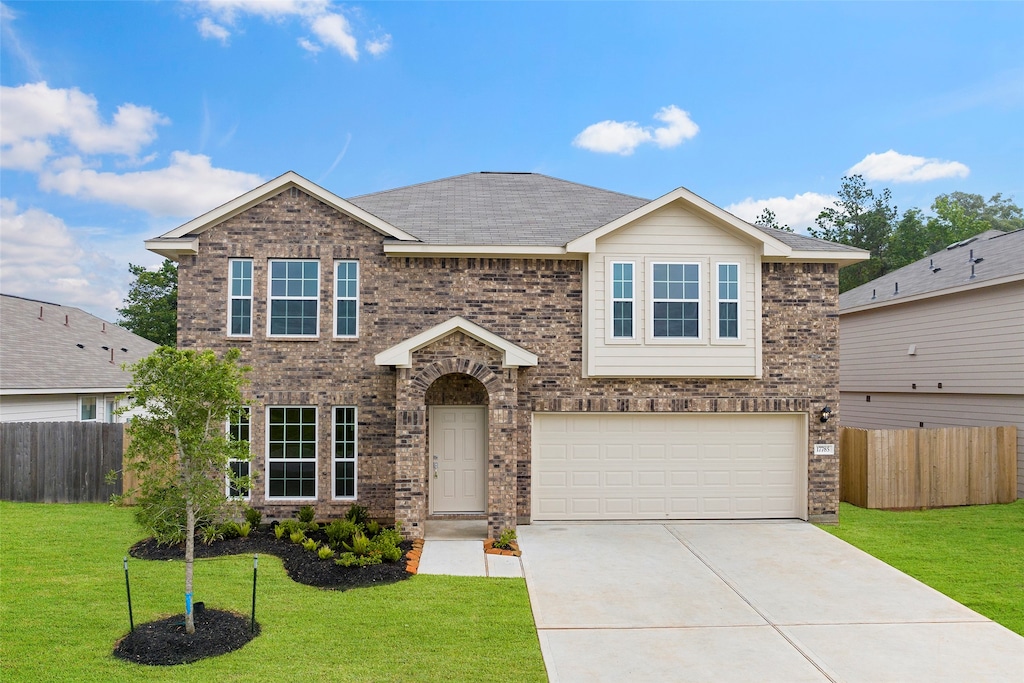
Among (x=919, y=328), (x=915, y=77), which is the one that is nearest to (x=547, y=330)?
(x=919, y=328)

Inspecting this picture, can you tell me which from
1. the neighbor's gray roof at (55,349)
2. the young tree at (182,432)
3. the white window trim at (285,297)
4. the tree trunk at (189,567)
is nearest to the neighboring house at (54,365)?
the neighbor's gray roof at (55,349)

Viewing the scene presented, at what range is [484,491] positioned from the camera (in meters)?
12.4

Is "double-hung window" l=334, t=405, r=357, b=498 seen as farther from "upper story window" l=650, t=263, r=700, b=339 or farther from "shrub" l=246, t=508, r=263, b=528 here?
A: "upper story window" l=650, t=263, r=700, b=339

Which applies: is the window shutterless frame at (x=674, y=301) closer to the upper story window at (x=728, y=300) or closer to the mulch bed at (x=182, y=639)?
the upper story window at (x=728, y=300)

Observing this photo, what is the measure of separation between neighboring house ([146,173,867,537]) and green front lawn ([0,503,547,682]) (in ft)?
10.3

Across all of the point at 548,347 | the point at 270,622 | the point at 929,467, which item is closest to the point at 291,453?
the point at 270,622

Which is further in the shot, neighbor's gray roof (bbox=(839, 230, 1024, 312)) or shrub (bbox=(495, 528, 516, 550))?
neighbor's gray roof (bbox=(839, 230, 1024, 312))

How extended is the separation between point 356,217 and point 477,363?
12.3 feet

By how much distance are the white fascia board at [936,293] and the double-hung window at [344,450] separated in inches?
576

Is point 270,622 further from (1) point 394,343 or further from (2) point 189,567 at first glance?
(1) point 394,343

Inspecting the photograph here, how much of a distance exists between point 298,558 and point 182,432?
11.8 ft

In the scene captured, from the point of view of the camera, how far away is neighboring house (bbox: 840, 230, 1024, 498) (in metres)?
14.6

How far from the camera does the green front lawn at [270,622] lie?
6.12 metres

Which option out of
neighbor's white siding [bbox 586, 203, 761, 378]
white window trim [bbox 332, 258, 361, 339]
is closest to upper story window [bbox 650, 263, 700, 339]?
neighbor's white siding [bbox 586, 203, 761, 378]
